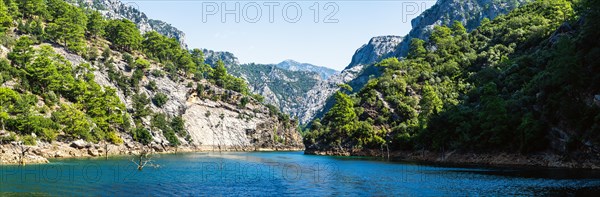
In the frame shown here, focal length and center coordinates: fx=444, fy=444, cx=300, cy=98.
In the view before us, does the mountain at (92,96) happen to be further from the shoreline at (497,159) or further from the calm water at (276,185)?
the shoreline at (497,159)

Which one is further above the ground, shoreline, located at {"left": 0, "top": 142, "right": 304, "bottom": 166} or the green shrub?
the green shrub

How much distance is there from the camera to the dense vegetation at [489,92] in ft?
225

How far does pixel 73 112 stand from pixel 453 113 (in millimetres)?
93384

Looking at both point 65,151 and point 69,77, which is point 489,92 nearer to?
point 65,151

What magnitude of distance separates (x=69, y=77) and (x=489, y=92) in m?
112

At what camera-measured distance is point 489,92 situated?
343ft

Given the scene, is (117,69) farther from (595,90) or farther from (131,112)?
(595,90)

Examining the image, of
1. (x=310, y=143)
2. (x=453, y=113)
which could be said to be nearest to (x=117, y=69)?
(x=310, y=143)

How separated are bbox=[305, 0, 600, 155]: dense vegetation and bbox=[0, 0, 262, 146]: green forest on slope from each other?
65.2 metres

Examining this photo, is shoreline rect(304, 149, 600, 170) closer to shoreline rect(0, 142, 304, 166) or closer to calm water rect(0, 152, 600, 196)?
calm water rect(0, 152, 600, 196)

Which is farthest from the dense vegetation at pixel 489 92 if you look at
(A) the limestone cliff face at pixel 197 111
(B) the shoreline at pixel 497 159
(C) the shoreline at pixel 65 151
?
(C) the shoreline at pixel 65 151

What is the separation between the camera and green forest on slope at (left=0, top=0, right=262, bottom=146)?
3829 inches

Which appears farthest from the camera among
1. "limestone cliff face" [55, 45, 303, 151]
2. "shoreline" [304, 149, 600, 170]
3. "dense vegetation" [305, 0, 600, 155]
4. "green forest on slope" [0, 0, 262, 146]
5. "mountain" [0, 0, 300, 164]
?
"limestone cliff face" [55, 45, 303, 151]

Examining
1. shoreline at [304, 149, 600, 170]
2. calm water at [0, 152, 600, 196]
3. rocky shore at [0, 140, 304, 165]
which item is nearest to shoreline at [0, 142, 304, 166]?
rocky shore at [0, 140, 304, 165]
